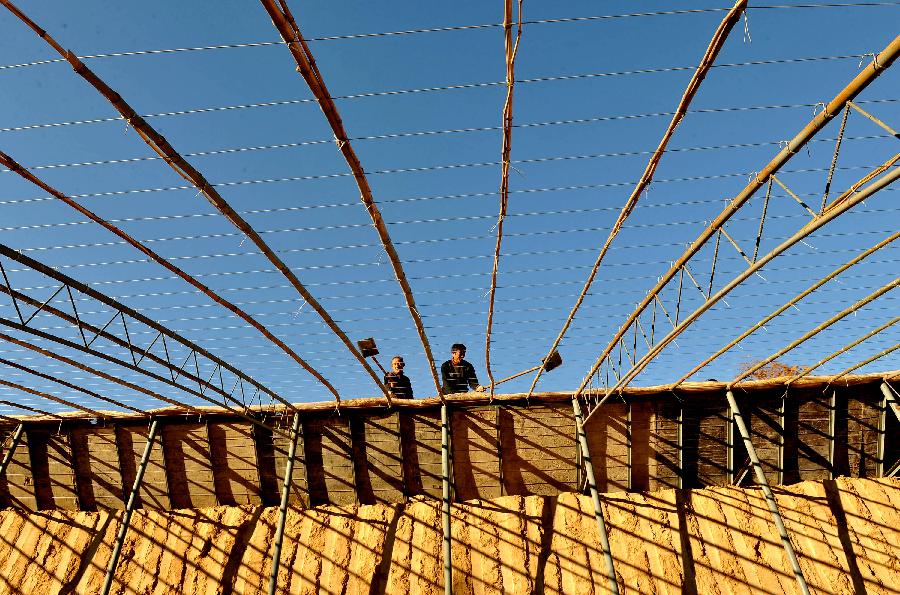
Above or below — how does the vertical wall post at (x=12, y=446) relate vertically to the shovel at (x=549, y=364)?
below

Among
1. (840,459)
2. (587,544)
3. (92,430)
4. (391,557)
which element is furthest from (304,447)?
(840,459)

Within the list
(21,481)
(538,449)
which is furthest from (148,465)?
(538,449)

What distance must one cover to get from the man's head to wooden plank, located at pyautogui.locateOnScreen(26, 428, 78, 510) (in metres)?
12.4

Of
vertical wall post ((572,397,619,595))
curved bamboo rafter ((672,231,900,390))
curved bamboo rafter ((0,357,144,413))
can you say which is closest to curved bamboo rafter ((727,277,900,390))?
curved bamboo rafter ((672,231,900,390))

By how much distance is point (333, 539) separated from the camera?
14.6 metres

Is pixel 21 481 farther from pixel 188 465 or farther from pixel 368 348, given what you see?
pixel 368 348

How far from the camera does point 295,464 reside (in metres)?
15.4

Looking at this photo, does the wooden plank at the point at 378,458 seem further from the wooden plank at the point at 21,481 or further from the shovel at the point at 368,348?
the wooden plank at the point at 21,481

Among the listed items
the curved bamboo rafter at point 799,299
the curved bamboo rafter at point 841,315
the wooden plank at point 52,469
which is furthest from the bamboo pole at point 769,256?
the wooden plank at point 52,469

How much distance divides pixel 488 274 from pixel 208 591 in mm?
12097

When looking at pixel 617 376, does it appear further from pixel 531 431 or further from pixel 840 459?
pixel 840 459

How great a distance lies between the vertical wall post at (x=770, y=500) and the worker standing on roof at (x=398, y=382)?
9377 millimetres

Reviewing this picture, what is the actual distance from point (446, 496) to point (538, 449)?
10.4ft

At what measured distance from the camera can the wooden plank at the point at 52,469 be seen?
1598 centimetres
